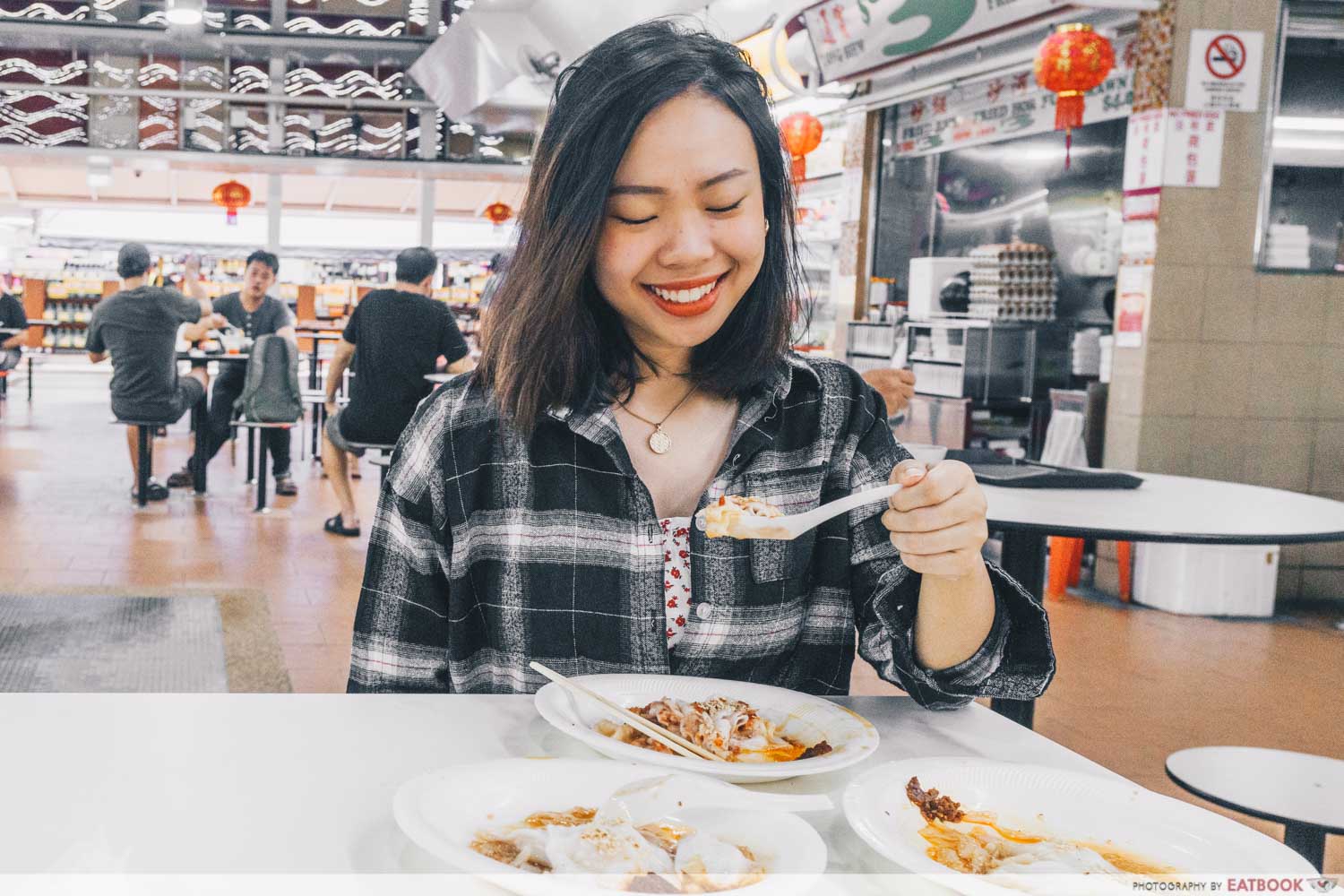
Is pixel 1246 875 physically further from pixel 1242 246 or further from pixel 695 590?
pixel 1242 246

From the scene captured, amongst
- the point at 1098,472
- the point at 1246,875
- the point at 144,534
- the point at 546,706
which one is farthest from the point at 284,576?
the point at 1246,875

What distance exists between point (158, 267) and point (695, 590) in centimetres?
2004

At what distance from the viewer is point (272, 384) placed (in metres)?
6.98

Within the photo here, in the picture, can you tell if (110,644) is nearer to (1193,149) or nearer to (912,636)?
(912,636)

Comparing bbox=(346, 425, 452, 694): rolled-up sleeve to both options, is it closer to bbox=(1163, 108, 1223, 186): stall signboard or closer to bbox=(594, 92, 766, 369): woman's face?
bbox=(594, 92, 766, 369): woman's face

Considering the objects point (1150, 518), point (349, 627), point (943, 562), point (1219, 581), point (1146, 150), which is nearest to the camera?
point (943, 562)

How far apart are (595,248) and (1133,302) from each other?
482 cm

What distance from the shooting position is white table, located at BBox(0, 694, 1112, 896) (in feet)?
2.60

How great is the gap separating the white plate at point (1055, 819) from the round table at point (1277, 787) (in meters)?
1.05

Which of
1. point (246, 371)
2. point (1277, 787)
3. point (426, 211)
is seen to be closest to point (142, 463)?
point (246, 371)

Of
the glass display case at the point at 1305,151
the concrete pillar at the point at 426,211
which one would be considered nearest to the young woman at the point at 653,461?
the glass display case at the point at 1305,151

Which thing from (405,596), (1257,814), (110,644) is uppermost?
(405,596)

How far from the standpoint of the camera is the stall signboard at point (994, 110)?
630 cm

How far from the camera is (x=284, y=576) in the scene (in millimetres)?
5367
